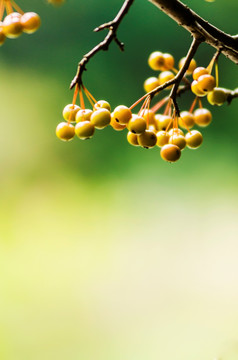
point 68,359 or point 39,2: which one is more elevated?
point 39,2

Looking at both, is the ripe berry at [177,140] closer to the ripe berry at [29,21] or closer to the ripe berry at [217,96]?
the ripe berry at [217,96]

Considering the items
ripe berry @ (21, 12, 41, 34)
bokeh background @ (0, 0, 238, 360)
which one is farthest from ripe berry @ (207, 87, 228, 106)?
bokeh background @ (0, 0, 238, 360)

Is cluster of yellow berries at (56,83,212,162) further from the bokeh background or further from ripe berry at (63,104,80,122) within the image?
the bokeh background

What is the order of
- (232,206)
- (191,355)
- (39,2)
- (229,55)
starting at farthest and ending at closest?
(39,2)
(232,206)
(191,355)
(229,55)

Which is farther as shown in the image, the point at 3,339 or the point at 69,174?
the point at 69,174

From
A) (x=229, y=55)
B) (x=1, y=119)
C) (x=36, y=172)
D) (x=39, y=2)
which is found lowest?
(x=229, y=55)

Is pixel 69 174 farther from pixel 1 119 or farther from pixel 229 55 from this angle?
pixel 229 55

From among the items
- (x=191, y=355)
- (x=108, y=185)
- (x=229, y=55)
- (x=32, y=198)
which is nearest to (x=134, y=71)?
(x=108, y=185)

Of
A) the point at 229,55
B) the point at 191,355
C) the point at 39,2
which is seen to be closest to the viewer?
the point at 229,55
